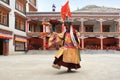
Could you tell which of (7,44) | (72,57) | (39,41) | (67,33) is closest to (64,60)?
(72,57)

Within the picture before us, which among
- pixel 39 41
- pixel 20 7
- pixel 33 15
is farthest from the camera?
pixel 39 41

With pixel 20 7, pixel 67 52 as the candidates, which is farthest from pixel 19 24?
pixel 67 52

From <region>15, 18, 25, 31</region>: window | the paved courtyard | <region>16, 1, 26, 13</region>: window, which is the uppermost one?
<region>16, 1, 26, 13</region>: window

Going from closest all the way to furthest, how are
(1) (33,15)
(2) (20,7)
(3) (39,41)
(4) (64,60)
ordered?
(4) (64,60)
(2) (20,7)
(1) (33,15)
(3) (39,41)

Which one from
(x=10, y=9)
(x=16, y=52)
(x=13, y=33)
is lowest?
(x=16, y=52)

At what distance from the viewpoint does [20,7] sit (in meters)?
35.3

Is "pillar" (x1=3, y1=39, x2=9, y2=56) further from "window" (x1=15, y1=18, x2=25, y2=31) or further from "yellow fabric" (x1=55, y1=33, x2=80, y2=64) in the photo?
"yellow fabric" (x1=55, y1=33, x2=80, y2=64)

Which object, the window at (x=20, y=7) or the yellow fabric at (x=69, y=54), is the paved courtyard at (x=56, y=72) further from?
the window at (x=20, y=7)

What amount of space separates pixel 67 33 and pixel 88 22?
35056 mm

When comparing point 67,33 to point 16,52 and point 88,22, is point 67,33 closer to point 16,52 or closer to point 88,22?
point 16,52

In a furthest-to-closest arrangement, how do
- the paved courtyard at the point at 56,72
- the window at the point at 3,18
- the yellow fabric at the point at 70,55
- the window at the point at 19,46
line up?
1. the window at the point at 19,46
2. the window at the point at 3,18
3. the yellow fabric at the point at 70,55
4. the paved courtyard at the point at 56,72

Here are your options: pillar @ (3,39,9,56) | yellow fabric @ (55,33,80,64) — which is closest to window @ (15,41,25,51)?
pillar @ (3,39,9,56)

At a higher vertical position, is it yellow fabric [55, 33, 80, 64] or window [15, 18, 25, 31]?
window [15, 18, 25, 31]

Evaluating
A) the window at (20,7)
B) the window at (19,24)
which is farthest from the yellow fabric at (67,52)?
the window at (20,7)
